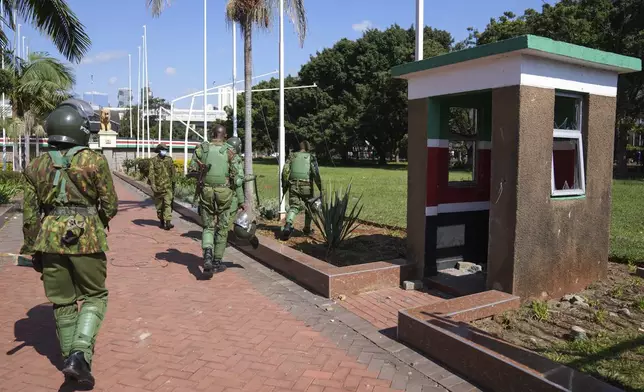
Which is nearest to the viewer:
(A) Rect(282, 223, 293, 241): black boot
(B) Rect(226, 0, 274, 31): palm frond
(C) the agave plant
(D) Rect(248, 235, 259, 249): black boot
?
(C) the agave plant

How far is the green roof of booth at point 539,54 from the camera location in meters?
4.66

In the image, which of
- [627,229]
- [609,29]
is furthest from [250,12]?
[609,29]

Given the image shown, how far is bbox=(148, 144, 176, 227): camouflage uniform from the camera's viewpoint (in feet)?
35.4

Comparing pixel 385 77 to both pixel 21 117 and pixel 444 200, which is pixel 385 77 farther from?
pixel 444 200

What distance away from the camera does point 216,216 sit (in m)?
6.89

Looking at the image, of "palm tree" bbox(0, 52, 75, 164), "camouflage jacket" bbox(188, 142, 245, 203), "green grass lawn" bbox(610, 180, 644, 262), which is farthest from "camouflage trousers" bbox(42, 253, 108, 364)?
"palm tree" bbox(0, 52, 75, 164)

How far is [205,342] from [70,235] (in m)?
1.57

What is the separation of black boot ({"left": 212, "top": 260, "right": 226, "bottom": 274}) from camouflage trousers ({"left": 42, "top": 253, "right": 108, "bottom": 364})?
3069 mm

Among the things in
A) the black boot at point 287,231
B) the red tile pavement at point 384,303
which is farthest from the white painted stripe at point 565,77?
the black boot at point 287,231

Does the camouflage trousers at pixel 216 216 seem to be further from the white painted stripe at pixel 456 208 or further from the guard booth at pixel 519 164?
the white painted stripe at pixel 456 208

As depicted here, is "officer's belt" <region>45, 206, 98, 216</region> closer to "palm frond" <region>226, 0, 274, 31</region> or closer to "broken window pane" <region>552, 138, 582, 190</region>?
"broken window pane" <region>552, 138, 582, 190</region>

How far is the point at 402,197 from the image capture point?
1658cm

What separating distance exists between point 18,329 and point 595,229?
6084mm

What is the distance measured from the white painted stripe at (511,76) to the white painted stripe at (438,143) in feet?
1.73
